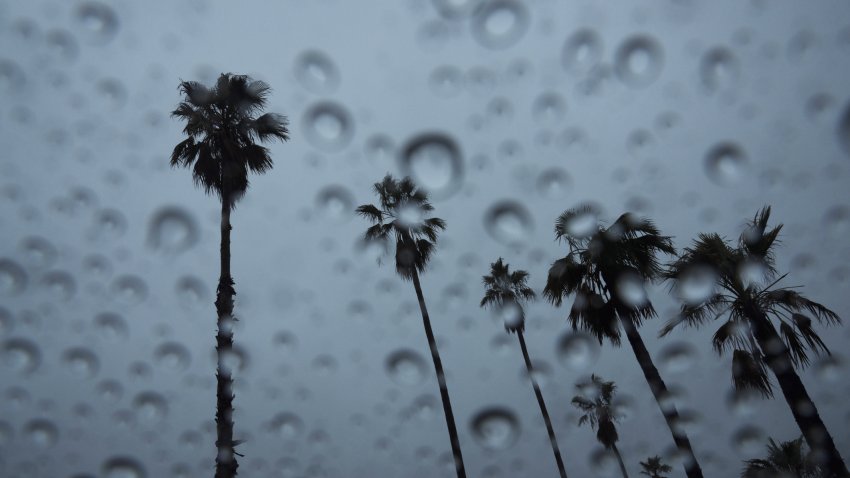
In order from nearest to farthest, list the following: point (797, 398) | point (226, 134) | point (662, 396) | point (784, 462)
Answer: point (797, 398) < point (662, 396) < point (226, 134) < point (784, 462)

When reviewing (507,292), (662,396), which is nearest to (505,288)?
(507,292)

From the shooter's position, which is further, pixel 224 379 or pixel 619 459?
pixel 619 459

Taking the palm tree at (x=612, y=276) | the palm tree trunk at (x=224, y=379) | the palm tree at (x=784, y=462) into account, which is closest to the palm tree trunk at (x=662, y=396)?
the palm tree at (x=612, y=276)

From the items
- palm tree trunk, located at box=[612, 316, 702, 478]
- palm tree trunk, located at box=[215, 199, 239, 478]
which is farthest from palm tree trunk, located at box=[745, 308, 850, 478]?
palm tree trunk, located at box=[215, 199, 239, 478]

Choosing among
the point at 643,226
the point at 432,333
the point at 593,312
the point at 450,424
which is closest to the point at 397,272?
the point at 432,333

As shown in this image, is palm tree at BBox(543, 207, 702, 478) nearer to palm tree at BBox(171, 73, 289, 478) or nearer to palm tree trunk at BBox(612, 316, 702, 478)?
palm tree trunk at BBox(612, 316, 702, 478)

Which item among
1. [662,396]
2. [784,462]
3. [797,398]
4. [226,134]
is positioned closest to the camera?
[797,398]

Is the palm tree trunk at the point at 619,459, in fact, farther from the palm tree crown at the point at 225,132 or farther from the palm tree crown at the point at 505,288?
the palm tree crown at the point at 225,132

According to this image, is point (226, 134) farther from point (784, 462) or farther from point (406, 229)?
point (784, 462)
